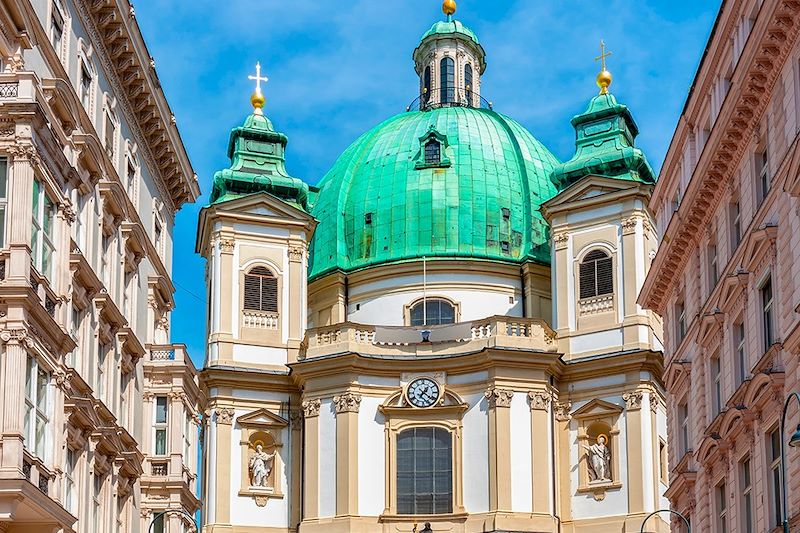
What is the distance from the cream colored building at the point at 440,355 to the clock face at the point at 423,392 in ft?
0.30

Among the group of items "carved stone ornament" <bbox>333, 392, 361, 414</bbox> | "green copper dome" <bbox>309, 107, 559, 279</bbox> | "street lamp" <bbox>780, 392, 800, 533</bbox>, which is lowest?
"street lamp" <bbox>780, 392, 800, 533</bbox>

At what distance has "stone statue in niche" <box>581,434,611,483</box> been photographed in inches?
2955

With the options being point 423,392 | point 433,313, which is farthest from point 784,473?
point 433,313

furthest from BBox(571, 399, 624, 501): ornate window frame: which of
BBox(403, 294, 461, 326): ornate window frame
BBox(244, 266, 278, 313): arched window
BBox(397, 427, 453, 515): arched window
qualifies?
BBox(244, 266, 278, 313): arched window

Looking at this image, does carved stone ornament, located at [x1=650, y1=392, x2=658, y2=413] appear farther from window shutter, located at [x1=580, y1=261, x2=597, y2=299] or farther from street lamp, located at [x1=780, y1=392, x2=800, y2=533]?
street lamp, located at [x1=780, y1=392, x2=800, y2=533]

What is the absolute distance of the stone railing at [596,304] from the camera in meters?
77.6

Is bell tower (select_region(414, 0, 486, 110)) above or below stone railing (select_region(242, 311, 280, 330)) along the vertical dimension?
above

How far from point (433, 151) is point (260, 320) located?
14.5m

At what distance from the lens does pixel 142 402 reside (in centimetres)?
4772

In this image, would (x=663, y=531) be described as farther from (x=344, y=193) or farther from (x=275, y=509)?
(x=344, y=193)

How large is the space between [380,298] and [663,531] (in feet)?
62.4

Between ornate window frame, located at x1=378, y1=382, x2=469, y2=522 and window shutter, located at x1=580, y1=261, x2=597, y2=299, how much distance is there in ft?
25.5

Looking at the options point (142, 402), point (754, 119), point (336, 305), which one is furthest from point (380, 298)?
point (754, 119)

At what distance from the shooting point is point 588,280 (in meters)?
78.4
